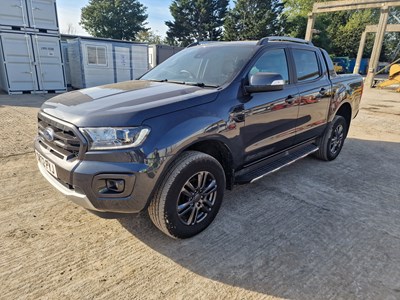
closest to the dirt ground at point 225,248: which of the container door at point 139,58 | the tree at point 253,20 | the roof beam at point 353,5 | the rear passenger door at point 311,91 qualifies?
the rear passenger door at point 311,91

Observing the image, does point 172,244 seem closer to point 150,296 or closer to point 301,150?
point 150,296

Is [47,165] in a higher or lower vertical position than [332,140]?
higher

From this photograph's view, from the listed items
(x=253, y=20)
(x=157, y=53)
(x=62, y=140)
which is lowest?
(x=62, y=140)

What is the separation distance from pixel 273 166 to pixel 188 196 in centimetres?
136

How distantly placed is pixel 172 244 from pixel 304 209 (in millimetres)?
1598

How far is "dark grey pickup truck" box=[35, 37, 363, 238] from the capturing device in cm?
212

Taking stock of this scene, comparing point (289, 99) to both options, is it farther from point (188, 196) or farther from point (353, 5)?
point (353, 5)

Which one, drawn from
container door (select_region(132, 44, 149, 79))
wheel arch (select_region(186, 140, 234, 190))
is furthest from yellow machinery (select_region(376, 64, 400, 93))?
wheel arch (select_region(186, 140, 234, 190))

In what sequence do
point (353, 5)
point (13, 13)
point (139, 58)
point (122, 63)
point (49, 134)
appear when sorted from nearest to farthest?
point (49, 134)
point (13, 13)
point (122, 63)
point (139, 58)
point (353, 5)

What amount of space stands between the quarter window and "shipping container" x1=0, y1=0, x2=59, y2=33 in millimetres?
1642

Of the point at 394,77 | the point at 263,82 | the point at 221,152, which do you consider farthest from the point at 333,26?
the point at 221,152

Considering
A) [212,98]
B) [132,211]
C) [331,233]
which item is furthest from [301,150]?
[132,211]

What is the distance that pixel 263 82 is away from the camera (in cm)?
277

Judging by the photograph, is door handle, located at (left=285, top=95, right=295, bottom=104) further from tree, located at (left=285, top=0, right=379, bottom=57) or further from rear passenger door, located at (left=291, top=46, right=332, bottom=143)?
tree, located at (left=285, top=0, right=379, bottom=57)
